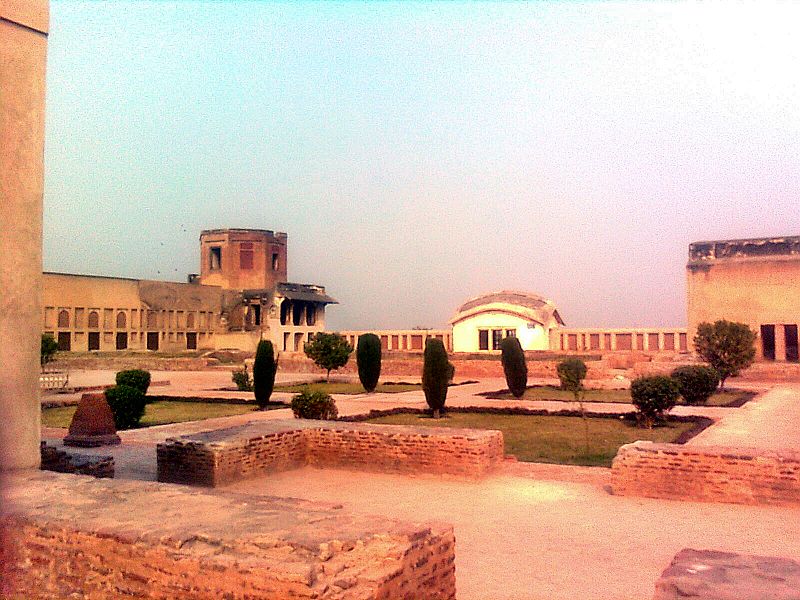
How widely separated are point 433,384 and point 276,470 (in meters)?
6.97

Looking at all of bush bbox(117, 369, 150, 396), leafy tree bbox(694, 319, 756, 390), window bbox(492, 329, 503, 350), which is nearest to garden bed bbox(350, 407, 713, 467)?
bush bbox(117, 369, 150, 396)

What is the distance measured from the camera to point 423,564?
12.2 feet

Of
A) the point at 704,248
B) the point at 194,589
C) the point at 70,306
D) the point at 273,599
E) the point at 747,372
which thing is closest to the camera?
the point at 273,599

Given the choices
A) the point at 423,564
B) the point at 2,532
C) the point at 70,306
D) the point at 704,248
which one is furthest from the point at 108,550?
the point at 70,306

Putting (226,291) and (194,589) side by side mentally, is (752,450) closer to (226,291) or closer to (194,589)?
(194,589)

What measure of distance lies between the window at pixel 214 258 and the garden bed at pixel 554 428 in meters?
43.1

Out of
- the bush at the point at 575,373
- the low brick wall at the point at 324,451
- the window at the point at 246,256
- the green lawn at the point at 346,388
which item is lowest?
the green lawn at the point at 346,388

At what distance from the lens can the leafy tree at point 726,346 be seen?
65.5 feet

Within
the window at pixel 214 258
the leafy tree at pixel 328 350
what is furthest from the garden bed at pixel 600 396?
the window at pixel 214 258

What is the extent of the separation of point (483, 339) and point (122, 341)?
23204 millimetres

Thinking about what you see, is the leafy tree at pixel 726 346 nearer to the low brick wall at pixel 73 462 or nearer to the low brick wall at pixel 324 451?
the low brick wall at pixel 324 451

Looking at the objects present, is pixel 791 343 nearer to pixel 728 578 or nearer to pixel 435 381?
pixel 435 381

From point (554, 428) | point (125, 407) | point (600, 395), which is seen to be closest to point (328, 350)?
point (600, 395)

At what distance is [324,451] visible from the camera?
914 cm
